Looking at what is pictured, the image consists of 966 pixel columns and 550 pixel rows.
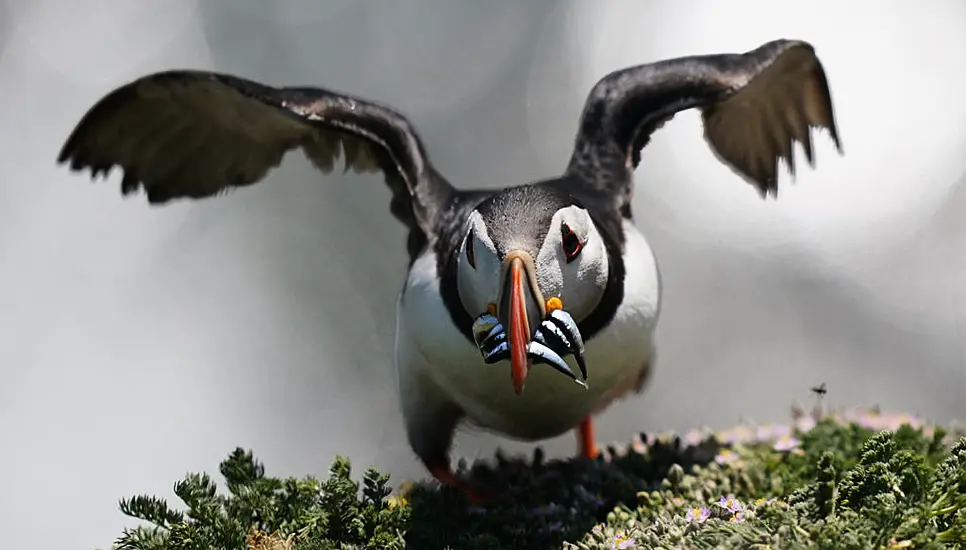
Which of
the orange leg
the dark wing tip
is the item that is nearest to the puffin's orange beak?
the dark wing tip

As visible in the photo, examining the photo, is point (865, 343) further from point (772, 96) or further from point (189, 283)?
point (189, 283)

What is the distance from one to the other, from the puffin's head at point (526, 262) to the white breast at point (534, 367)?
8.3 inches

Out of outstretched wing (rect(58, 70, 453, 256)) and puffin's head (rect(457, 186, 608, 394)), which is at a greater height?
outstretched wing (rect(58, 70, 453, 256))

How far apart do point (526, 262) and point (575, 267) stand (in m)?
0.29

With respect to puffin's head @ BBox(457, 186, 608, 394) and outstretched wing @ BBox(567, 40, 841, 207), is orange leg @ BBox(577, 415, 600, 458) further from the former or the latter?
puffin's head @ BBox(457, 186, 608, 394)

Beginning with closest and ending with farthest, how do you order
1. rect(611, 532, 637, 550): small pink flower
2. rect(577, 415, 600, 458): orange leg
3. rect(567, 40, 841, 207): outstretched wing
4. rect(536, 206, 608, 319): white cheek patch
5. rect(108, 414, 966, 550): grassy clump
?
1. rect(108, 414, 966, 550): grassy clump
2. rect(611, 532, 637, 550): small pink flower
3. rect(536, 206, 608, 319): white cheek patch
4. rect(567, 40, 841, 207): outstretched wing
5. rect(577, 415, 600, 458): orange leg

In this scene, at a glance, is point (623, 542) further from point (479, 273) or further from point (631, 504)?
point (479, 273)

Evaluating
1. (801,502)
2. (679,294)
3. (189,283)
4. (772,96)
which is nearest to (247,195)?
(189,283)

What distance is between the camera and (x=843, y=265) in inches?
306

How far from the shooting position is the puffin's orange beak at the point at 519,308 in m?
2.45

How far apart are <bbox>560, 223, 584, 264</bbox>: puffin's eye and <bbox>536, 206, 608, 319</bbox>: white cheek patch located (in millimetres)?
10

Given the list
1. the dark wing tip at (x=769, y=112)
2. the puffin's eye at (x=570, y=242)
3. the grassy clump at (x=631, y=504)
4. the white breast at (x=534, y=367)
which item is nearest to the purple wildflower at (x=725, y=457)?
the grassy clump at (x=631, y=504)

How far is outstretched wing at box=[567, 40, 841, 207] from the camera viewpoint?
143 inches

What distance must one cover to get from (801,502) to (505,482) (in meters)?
1.22
